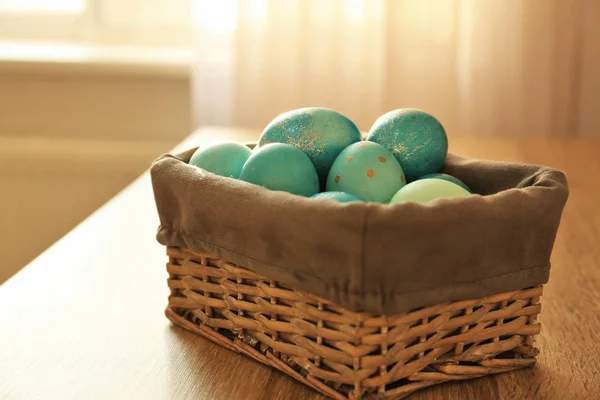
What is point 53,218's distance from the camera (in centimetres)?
228

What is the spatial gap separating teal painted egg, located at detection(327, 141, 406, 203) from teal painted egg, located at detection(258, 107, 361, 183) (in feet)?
0.12

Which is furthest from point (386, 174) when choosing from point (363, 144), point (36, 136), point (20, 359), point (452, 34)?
point (36, 136)

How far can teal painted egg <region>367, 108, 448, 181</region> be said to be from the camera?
730 mm

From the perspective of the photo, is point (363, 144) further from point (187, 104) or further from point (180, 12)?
point (180, 12)

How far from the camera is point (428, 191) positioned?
2.05ft

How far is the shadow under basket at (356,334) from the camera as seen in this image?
22.3 inches

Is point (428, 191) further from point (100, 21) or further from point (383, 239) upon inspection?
point (100, 21)

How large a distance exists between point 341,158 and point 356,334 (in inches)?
7.3

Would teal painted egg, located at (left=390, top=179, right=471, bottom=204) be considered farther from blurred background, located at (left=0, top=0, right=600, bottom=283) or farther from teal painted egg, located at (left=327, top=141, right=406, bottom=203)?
blurred background, located at (left=0, top=0, right=600, bottom=283)

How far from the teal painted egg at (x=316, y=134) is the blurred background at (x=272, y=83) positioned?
53.7 inches

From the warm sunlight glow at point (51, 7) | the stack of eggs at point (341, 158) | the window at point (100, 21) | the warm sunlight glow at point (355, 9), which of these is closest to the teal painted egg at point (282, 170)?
the stack of eggs at point (341, 158)

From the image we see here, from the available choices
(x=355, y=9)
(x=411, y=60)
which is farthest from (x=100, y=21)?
(x=411, y=60)

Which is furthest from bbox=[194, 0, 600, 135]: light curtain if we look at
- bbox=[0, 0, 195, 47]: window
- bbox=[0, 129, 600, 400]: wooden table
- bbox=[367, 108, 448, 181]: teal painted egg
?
bbox=[367, 108, 448, 181]: teal painted egg

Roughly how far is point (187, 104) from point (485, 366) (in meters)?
1.67
